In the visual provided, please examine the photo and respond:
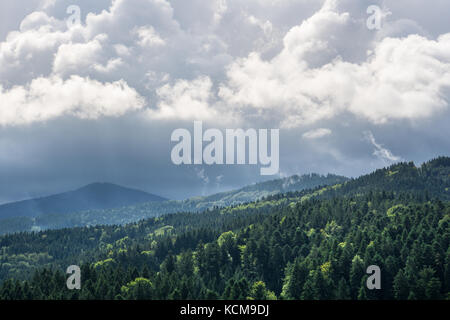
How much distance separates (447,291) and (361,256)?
36258 millimetres

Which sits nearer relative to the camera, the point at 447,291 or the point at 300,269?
the point at 447,291

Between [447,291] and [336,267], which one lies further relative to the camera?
[336,267]
